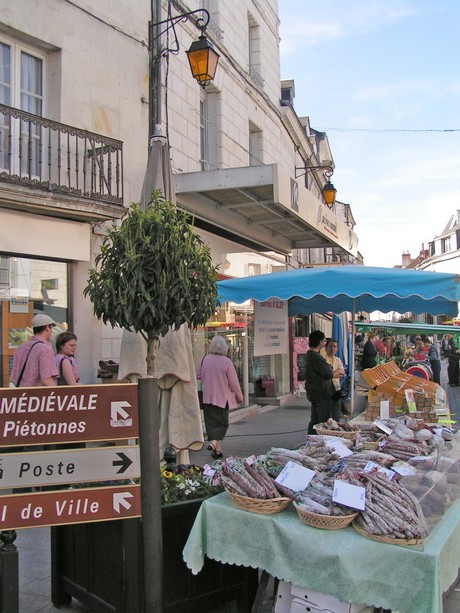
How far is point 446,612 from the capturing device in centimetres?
361

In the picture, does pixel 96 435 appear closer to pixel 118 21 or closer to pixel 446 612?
pixel 446 612

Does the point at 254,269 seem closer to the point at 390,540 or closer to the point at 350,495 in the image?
the point at 350,495

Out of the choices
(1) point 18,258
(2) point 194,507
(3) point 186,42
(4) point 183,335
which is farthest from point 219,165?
(2) point 194,507

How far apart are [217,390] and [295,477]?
13.5 feet

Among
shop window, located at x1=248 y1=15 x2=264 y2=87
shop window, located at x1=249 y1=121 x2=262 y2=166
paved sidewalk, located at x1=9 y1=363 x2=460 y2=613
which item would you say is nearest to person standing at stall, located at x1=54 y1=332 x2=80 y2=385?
paved sidewalk, located at x1=9 y1=363 x2=460 y2=613

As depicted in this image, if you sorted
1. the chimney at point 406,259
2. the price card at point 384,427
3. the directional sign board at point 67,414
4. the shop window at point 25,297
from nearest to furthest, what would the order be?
the directional sign board at point 67,414, the price card at point 384,427, the shop window at point 25,297, the chimney at point 406,259

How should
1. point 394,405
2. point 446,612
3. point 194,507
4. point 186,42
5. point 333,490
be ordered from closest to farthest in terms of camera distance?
point 333,490
point 194,507
point 446,612
point 394,405
point 186,42

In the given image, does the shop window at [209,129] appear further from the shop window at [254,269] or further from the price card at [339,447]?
the price card at [339,447]

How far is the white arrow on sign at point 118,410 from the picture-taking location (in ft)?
9.72

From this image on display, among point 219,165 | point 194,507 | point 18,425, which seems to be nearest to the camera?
point 18,425

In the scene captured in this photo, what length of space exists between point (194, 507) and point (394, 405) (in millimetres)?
4114

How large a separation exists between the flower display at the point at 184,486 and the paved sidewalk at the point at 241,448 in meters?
0.75

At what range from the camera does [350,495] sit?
294cm

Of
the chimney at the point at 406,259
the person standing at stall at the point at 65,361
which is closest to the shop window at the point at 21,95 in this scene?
the person standing at stall at the point at 65,361
